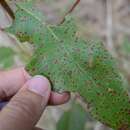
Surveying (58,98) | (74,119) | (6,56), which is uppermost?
(6,56)

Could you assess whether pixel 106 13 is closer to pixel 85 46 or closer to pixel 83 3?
pixel 83 3

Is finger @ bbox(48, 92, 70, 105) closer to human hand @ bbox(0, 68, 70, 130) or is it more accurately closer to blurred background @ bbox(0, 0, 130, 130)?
human hand @ bbox(0, 68, 70, 130)

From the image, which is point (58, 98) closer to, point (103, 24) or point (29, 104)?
point (29, 104)

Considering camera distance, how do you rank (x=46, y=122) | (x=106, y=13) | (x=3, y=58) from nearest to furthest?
(x=3, y=58) < (x=46, y=122) < (x=106, y=13)

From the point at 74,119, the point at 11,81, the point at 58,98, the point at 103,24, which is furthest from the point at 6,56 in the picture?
the point at 103,24

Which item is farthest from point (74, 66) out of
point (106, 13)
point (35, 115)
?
point (106, 13)

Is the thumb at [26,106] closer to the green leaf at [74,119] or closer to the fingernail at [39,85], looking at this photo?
the fingernail at [39,85]
